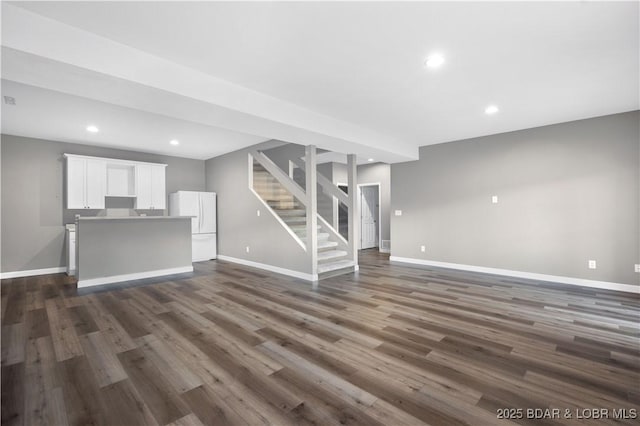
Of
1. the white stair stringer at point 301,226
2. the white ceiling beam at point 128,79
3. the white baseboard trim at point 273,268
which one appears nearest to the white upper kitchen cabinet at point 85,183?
the white baseboard trim at point 273,268

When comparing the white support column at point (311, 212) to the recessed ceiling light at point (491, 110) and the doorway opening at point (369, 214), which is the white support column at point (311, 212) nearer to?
the recessed ceiling light at point (491, 110)

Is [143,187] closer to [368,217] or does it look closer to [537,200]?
[368,217]

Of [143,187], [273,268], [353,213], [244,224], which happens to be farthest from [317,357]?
[143,187]

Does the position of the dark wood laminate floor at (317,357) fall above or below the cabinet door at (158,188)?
below

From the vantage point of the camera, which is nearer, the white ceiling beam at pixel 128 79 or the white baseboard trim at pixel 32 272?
the white ceiling beam at pixel 128 79

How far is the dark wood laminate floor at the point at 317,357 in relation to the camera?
1.70 m

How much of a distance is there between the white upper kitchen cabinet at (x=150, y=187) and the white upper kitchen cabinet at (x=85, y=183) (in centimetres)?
65

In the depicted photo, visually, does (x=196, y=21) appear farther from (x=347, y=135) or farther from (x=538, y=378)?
(x=538, y=378)

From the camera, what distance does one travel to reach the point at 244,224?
655 cm

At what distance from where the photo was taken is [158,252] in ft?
17.5

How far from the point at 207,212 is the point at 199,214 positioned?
0.21 m

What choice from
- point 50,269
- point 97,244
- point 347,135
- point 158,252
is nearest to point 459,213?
point 347,135

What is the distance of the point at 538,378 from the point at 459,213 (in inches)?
162

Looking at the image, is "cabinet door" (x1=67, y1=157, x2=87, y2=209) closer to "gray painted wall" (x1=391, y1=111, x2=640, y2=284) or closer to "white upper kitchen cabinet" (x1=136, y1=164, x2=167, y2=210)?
"white upper kitchen cabinet" (x1=136, y1=164, x2=167, y2=210)
